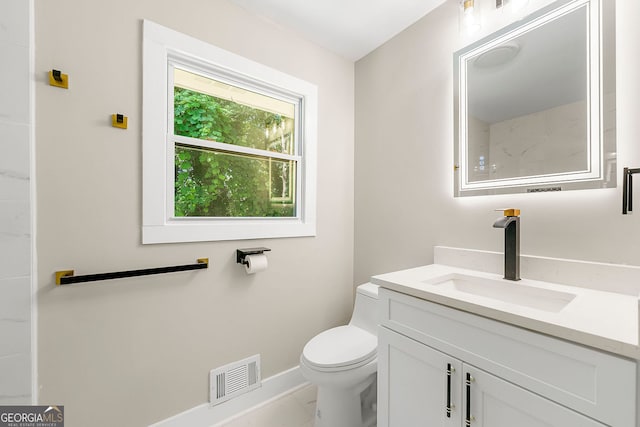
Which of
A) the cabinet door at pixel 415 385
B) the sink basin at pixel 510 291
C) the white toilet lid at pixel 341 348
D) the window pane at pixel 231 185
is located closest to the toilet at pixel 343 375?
the white toilet lid at pixel 341 348

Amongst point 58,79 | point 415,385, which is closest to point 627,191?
point 415,385

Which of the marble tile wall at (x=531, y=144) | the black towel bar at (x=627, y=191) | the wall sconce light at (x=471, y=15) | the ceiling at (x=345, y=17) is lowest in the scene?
the black towel bar at (x=627, y=191)

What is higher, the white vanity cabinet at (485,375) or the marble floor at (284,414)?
the white vanity cabinet at (485,375)

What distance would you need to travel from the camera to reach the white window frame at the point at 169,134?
1.31m

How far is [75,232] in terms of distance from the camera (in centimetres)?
115

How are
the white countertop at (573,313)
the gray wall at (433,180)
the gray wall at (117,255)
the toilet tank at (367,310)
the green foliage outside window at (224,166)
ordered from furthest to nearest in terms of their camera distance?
the toilet tank at (367,310) < the green foliage outside window at (224,166) < the gray wall at (117,255) < the gray wall at (433,180) < the white countertop at (573,313)

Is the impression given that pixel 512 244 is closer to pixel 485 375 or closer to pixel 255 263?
pixel 485 375

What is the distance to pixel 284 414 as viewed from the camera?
160 cm

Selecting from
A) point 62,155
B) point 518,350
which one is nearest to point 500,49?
point 518,350

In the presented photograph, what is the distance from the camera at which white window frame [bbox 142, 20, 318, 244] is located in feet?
4.28

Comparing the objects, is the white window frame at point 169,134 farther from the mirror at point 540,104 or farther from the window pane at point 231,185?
the mirror at point 540,104

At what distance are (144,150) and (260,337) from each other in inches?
51.0

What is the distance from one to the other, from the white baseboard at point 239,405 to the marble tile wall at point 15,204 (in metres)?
0.68

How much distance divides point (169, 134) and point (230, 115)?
415 millimetres
